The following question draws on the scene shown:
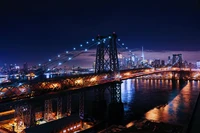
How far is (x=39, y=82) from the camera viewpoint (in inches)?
655

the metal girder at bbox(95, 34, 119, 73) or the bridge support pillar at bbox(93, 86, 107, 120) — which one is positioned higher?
the metal girder at bbox(95, 34, 119, 73)

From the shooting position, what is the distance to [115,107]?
73.2 ft

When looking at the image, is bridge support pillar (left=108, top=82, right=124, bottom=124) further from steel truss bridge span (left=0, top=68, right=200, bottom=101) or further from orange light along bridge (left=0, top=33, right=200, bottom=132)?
steel truss bridge span (left=0, top=68, right=200, bottom=101)

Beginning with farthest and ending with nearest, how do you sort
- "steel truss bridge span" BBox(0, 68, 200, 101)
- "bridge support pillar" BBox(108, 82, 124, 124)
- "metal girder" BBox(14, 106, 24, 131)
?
1. "bridge support pillar" BBox(108, 82, 124, 124)
2. "metal girder" BBox(14, 106, 24, 131)
3. "steel truss bridge span" BBox(0, 68, 200, 101)

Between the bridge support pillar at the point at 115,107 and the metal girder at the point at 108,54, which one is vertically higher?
the metal girder at the point at 108,54

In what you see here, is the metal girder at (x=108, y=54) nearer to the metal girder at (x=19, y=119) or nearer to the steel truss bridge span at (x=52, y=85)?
the steel truss bridge span at (x=52, y=85)

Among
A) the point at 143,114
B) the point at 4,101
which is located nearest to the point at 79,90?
the point at 4,101

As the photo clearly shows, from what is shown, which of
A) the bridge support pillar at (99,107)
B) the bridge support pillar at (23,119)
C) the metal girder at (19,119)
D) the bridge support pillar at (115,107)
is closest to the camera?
the bridge support pillar at (23,119)

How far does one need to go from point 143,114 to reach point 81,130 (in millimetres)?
9511

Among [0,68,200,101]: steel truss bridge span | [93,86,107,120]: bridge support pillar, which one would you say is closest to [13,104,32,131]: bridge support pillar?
[0,68,200,101]: steel truss bridge span

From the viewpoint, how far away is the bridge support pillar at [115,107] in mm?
21106

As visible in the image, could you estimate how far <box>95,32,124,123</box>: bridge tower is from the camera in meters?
22.5

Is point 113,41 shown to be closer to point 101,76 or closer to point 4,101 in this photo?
point 101,76

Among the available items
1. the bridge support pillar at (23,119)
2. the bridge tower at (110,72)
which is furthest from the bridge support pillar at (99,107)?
the bridge support pillar at (23,119)
